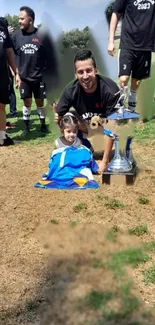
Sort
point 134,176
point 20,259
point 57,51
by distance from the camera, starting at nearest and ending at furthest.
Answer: point 20,259 < point 134,176 < point 57,51

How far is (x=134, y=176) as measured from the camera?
4254mm

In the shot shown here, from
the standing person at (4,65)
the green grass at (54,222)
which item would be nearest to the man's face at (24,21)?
the standing person at (4,65)

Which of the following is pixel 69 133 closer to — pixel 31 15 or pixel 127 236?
pixel 127 236

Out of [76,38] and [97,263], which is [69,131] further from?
[76,38]

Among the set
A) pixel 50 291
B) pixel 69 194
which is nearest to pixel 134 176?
pixel 69 194

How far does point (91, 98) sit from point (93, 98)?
2 cm

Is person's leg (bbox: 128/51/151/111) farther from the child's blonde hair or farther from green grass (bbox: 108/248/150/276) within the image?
green grass (bbox: 108/248/150/276)

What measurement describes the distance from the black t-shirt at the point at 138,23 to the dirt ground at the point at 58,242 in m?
2.06

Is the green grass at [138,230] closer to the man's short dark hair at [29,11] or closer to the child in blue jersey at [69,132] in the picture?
the child in blue jersey at [69,132]

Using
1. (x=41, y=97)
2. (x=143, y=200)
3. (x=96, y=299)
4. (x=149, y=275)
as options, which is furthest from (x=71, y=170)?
(x=41, y=97)

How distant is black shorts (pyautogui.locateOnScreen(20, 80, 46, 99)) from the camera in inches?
258

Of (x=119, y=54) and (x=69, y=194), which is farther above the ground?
(x=119, y=54)

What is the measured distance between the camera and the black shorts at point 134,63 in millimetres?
5988

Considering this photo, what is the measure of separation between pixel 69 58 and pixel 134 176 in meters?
2.68
